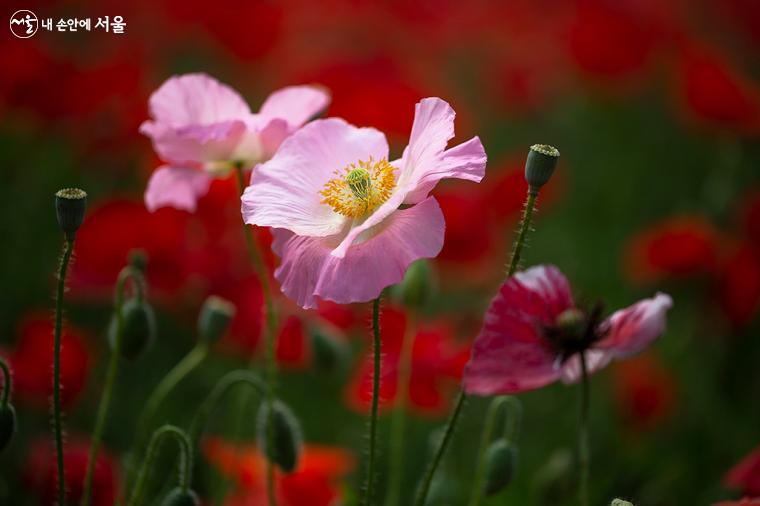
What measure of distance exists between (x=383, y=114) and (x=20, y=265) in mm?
696

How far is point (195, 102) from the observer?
867 mm

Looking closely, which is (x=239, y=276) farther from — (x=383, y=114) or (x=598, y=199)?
(x=598, y=199)

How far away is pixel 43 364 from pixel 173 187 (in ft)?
1.52

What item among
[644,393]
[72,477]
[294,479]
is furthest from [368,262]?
[644,393]

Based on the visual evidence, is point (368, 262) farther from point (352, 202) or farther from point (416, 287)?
point (416, 287)

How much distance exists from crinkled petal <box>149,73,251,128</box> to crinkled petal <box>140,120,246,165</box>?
0.02m

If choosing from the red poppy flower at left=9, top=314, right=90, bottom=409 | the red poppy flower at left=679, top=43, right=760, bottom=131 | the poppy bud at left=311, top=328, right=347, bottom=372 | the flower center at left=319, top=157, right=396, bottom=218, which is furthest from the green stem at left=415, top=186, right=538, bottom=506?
the red poppy flower at left=679, top=43, right=760, bottom=131

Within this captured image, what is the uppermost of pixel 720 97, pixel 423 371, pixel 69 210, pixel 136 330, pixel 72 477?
pixel 720 97

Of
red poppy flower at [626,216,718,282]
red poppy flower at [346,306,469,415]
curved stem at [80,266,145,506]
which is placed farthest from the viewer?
red poppy flower at [626,216,718,282]

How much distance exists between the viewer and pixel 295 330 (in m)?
1.30

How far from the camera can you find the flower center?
72 cm

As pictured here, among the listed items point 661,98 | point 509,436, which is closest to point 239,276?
point 509,436

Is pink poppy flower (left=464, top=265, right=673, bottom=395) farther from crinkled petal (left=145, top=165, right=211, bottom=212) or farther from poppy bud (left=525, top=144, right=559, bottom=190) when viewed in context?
crinkled petal (left=145, top=165, right=211, bottom=212)
